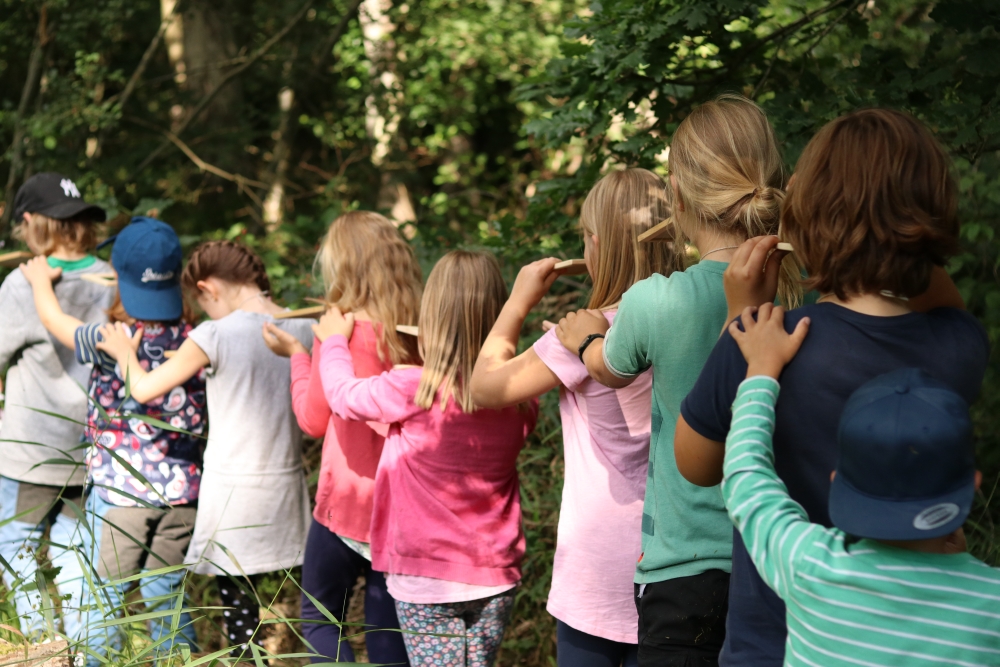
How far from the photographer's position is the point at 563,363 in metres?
2.20

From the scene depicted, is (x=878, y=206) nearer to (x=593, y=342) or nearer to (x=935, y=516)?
(x=935, y=516)

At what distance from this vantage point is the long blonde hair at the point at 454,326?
2.65 metres

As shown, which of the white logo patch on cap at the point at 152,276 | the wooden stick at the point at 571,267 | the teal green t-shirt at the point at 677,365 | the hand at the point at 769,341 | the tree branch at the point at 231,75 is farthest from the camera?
the tree branch at the point at 231,75

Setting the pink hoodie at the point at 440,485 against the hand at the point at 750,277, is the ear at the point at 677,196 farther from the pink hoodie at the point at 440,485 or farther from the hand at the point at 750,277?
the pink hoodie at the point at 440,485

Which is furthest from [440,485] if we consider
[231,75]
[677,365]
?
[231,75]

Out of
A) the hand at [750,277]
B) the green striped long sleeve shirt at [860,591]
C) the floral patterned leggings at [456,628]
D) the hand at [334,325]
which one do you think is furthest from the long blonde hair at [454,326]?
the green striped long sleeve shirt at [860,591]

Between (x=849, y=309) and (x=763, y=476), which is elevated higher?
(x=849, y=309)

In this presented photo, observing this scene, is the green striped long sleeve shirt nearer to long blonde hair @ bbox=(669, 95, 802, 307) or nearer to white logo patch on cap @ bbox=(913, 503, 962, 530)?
white logo patch on cap @ bbox=(913, 503, 962, 530)

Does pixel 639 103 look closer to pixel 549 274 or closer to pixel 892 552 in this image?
pixel 549 274

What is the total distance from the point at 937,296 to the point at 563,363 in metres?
0.85

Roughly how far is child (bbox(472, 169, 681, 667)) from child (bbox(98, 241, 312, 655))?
3.95 ft

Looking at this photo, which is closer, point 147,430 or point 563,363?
point 563,363

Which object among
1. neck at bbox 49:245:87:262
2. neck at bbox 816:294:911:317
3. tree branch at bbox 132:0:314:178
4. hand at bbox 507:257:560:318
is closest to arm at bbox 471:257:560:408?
hand at bbox 507:257:560:318

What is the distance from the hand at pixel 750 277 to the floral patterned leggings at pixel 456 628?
1.38m
